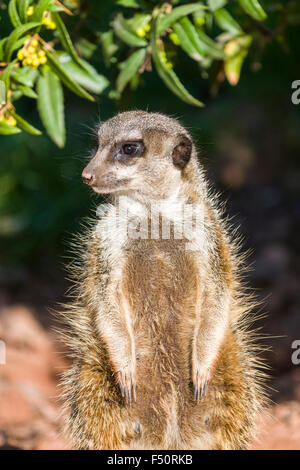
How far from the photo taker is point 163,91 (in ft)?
24.2

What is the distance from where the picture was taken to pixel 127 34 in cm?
268

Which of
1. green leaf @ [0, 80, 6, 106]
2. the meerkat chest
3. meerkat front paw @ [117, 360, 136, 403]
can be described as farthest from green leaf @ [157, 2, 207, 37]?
meerkat front paw @ [117, 360, 136, 403]

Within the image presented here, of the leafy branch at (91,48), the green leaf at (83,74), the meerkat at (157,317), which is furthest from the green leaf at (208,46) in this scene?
the green leaf at (83,74)

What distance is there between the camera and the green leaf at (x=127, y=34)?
268 cm

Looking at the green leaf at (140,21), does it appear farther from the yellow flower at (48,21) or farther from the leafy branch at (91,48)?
the yellow flower at (48,21)

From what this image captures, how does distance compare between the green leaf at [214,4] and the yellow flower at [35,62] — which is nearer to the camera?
the yellow flower at [35,62]

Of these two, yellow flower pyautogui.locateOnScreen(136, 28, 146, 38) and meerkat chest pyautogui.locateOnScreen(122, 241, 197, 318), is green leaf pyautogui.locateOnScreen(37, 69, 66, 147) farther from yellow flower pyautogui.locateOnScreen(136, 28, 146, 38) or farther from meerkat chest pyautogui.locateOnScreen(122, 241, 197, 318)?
meerkat chest pyautogui.locateOnScreen(122, 241, 197, 318)

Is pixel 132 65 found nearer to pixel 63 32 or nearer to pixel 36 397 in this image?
pixel 63 32

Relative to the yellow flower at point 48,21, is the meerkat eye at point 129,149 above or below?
below

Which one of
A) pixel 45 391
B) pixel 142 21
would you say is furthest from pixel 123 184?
pixel 45 391

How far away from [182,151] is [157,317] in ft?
2.23

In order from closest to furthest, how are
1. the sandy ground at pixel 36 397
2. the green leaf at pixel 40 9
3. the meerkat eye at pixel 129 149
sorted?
the green leaf at pixel 40 9
the meerkat eye at pixel 129 149
the sandy ground at pixel 36 397

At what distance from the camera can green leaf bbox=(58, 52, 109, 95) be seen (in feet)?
8.91

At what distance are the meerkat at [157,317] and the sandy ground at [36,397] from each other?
1.50 feet
